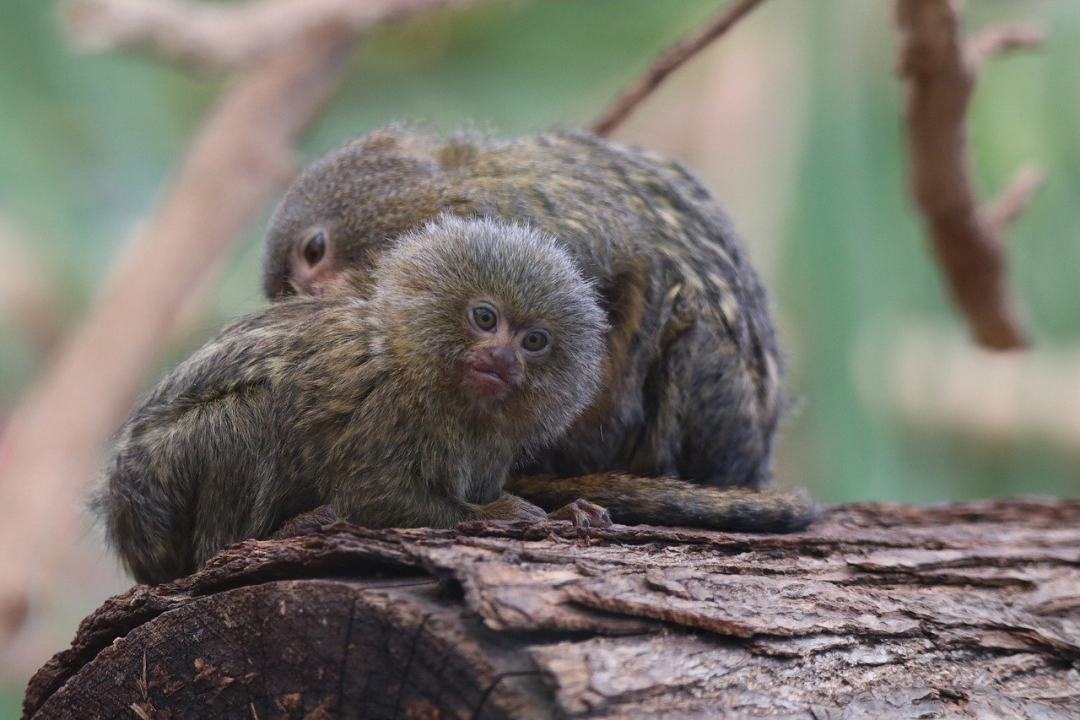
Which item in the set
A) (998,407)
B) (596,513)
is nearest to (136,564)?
(596,513)

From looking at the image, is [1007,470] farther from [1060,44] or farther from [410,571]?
[410,571]

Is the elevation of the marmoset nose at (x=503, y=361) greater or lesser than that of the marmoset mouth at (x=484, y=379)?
greater

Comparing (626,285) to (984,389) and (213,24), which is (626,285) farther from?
(984,389)

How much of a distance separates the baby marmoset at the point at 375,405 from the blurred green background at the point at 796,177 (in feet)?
12.4

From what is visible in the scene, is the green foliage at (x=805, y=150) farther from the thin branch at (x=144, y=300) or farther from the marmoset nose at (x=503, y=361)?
the marmoset nose at (x=503, y=361)

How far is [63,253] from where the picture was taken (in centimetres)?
716

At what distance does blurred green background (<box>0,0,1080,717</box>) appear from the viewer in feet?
21.5

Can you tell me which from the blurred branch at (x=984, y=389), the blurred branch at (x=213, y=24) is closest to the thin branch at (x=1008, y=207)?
the blurred branch at (x=984, y=389)

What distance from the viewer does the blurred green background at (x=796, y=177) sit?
21.5ft

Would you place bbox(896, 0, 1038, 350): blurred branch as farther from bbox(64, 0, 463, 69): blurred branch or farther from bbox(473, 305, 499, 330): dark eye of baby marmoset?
bbox(64, 0, 463, 69): blurred branch

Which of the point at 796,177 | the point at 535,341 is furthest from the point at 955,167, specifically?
the point at 535,341

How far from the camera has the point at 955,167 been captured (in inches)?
174

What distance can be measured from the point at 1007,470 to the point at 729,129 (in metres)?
2.74

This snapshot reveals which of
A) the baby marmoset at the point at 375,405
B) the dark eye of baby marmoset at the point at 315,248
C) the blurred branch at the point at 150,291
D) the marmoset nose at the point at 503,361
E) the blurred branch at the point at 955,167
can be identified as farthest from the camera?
the blurred branch at the point at 150,291
